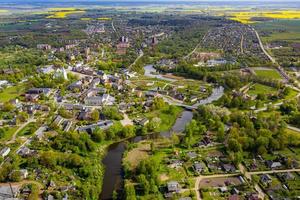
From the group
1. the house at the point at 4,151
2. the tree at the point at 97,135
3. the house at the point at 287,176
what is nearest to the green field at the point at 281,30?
the tree at the point at 97,135

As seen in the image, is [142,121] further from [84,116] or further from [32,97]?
[32,97]

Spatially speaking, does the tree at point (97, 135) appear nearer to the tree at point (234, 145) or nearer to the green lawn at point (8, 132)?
the green lawn at point (8, 132)

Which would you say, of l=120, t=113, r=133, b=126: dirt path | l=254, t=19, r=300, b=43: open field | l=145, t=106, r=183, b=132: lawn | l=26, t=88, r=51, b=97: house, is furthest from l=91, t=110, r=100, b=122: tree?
l=254, t=19, r=300, b=43: open field

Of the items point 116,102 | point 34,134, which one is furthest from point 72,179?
point 116,102

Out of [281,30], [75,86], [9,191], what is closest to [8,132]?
[9,191]

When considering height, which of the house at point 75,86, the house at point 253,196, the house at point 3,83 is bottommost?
the house at point 3,83

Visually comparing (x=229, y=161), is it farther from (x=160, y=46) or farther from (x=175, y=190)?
(x=160, y=46)

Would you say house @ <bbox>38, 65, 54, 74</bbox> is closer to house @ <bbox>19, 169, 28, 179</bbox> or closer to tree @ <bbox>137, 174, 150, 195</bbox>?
house @ <bbox>19, 169, 28, 179</bbox>
